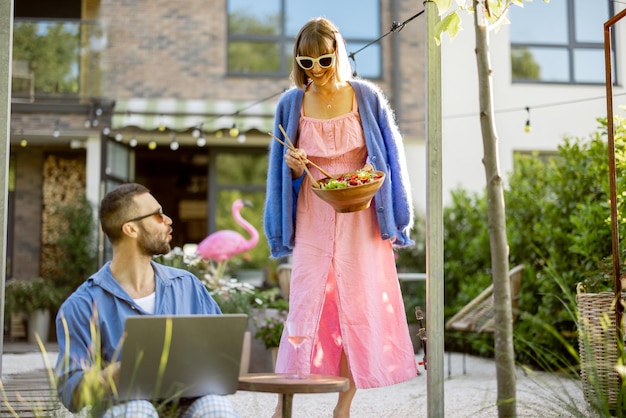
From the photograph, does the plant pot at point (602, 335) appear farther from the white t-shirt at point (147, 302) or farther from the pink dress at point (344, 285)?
the white t-shirt at point (147, 302)

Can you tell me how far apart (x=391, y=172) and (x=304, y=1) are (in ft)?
34.3

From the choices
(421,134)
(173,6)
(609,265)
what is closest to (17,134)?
(173,6)

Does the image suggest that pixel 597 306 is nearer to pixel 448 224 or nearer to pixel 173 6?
pixel 448 224

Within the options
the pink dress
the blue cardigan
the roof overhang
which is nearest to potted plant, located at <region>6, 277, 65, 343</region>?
the roof overhang

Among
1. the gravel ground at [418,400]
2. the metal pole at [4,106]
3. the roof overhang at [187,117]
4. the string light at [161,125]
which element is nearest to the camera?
the metal pole at [4,106]

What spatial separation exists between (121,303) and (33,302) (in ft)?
30.3

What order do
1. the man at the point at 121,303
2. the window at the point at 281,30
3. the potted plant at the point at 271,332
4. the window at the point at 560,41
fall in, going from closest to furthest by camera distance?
the man at the point at 121,303
the potted plant at the point at 271,332
the window at the point at 281,30
the window at the point at 560,41

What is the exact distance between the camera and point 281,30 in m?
14.1

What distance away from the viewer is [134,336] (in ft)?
8.43

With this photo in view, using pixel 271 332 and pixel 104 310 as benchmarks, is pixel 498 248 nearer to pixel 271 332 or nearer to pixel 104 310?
pixel 104 310

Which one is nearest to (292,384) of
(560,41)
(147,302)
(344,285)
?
(147,302)

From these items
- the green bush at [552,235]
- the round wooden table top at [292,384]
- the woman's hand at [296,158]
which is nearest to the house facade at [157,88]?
the green bush at [552,235]

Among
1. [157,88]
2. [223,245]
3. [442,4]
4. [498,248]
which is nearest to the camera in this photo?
[498,248]

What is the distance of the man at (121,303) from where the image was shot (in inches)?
110
